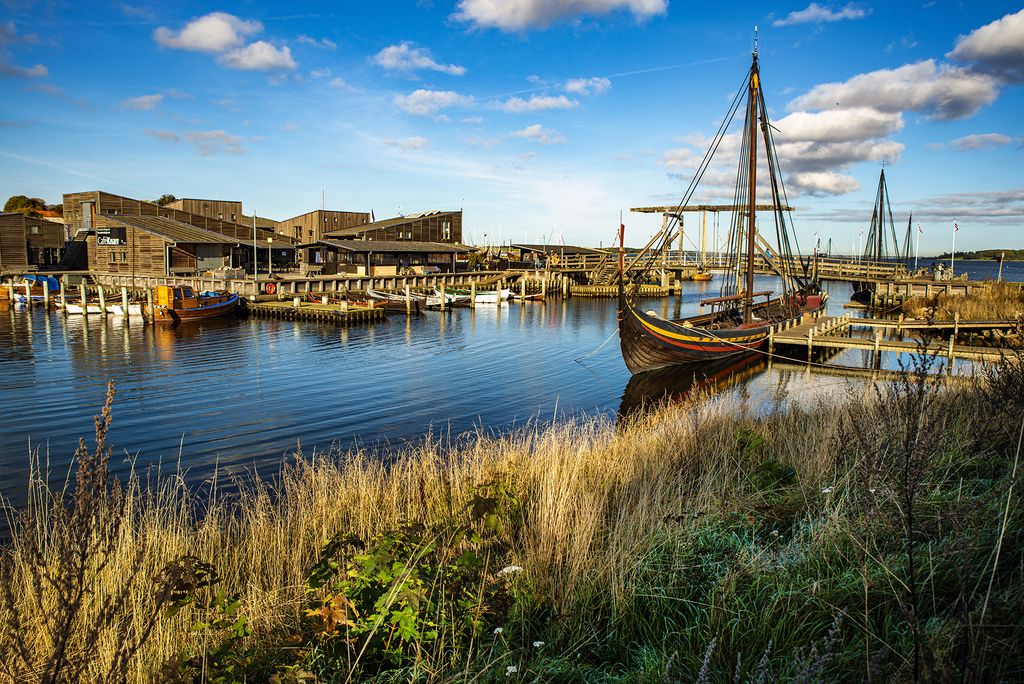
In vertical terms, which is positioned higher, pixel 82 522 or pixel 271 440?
pixel 82 522

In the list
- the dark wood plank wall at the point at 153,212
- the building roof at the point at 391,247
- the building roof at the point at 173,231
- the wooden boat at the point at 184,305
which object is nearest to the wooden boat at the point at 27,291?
the building roof at the point at 173,231

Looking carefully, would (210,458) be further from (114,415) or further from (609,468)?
(609,468)

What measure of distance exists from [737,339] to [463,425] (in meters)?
14.4

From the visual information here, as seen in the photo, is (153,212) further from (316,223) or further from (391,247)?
(391,247)

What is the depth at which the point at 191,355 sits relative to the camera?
30.3 m

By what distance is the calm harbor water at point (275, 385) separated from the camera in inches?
665

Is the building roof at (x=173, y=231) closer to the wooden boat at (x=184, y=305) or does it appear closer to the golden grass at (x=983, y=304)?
the wooden boat at (x=184, y=305)

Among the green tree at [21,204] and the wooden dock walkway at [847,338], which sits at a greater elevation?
the green tree at [21,204]

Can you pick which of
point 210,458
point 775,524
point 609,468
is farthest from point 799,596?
point 210,458

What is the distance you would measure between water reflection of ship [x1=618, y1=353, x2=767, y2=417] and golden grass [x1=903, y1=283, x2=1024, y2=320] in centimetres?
1114

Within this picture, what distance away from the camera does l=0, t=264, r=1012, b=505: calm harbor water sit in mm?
16891

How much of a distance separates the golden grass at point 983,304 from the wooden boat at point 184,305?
43.8 m

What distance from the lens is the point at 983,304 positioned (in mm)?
35656

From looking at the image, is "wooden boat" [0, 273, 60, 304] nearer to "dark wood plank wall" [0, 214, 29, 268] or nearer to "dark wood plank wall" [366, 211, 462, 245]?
"dark wood plank wall" [0, 214, 29, 268]
